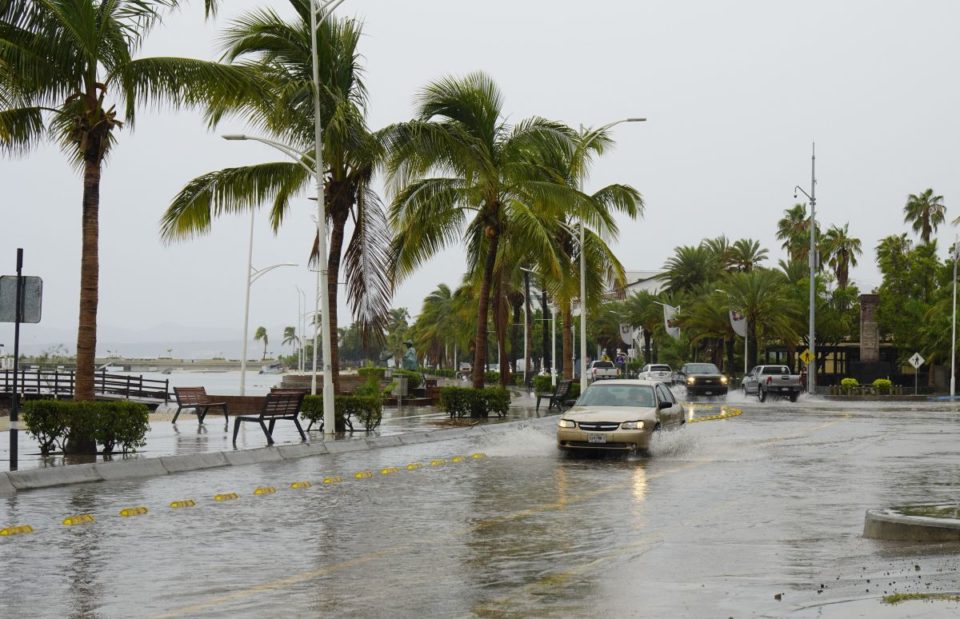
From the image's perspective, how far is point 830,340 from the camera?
283 feet

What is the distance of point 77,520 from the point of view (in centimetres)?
1241

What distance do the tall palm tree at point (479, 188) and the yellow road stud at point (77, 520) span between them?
56.8 feet

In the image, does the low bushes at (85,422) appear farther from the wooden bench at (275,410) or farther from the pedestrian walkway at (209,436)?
the wooden bench at (275,410)

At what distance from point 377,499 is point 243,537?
11.0 ft

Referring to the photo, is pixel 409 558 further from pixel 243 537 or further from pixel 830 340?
pixel 830 340

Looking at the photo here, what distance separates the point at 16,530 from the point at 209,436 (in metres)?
13.7

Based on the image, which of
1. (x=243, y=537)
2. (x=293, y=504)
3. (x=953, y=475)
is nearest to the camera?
(x=243, y=537)

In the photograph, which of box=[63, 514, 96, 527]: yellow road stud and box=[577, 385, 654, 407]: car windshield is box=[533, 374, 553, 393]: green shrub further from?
box=[63, 514, 96, 527]: yellow road stud

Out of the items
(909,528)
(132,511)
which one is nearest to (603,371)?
(132,511)

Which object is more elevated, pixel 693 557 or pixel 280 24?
pixel 280 24

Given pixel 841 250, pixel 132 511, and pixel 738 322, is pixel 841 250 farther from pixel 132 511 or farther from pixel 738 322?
pixel 132 511

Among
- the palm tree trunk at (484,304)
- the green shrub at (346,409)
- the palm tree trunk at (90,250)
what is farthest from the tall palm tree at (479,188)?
the palm tree trunk at (90,250)

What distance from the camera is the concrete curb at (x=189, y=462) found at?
620 inches

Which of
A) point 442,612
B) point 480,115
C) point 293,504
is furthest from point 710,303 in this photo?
point 442,612
